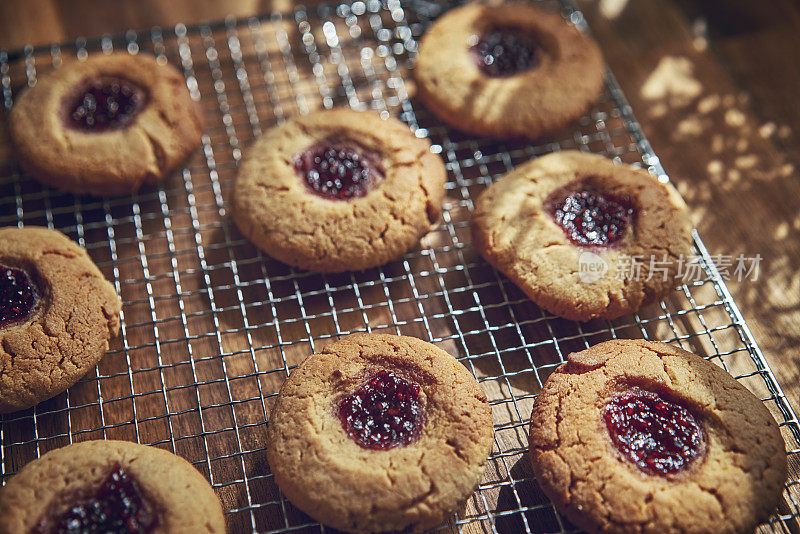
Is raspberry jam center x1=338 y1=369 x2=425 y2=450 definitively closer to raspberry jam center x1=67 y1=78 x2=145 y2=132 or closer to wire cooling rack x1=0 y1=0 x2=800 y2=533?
wire cooling rack x1=0 y1=0 x2=800 y2=533

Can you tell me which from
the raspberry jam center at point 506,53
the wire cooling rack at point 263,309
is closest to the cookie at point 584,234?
the wire cooling rack at point 263,309

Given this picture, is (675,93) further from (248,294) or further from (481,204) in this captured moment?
(248,294)

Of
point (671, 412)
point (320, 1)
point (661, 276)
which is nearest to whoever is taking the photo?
point (671, 412)

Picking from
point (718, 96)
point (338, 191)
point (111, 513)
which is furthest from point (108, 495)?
point (718, 96)

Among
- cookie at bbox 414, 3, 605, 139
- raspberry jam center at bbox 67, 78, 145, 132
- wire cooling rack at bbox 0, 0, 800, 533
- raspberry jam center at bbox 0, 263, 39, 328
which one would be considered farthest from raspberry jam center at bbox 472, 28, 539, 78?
raspberry jam center at bbox 0, 263, 39, 328

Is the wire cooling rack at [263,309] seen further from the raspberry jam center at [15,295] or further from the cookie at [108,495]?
the raspberry jam center at [15,295]

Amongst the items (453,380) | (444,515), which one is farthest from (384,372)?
(444,515)

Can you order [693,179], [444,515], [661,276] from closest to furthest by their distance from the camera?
[444,515] → [661,276] → [693,179]
